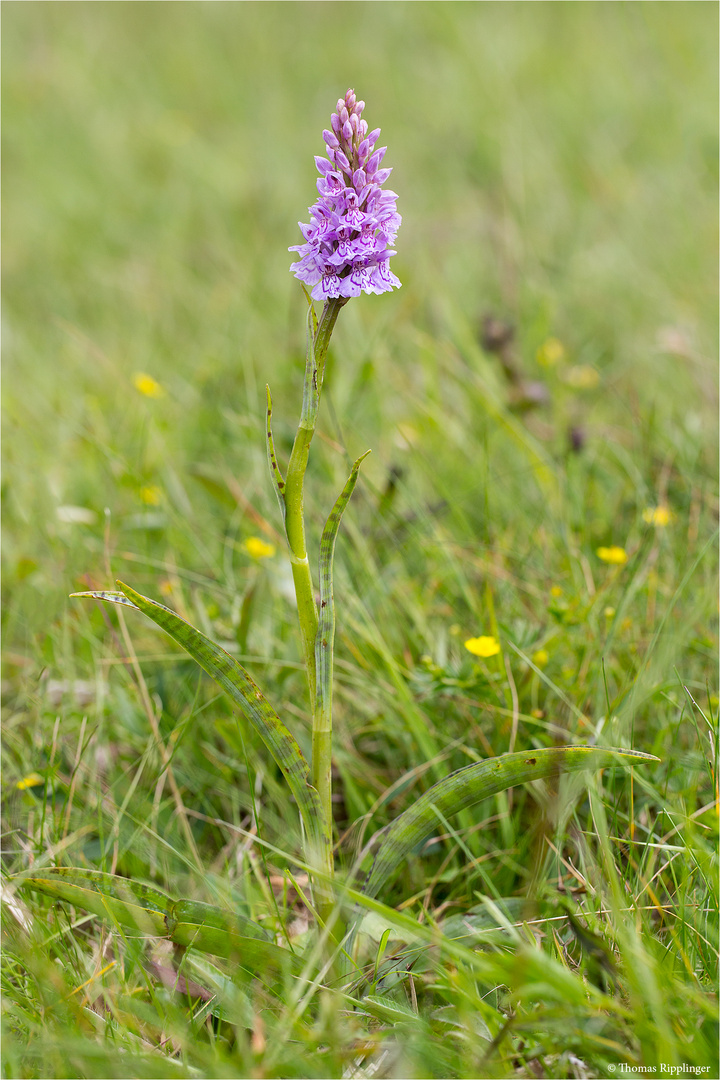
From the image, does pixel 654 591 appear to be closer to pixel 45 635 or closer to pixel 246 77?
pixel 45 635

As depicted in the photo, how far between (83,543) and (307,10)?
8091mm

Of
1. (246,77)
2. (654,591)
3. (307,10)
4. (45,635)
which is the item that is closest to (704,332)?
(654,591)

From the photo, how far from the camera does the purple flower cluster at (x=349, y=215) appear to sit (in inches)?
47.4

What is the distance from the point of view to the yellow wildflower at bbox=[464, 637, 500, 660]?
1.67 metres

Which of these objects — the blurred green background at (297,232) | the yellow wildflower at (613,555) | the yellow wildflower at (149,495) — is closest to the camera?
the yellow wildflower at (613,555)

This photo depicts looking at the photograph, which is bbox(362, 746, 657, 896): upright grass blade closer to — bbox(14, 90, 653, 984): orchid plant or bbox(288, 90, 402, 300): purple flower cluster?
bbox(14, 90, 653, 984): orchid plant

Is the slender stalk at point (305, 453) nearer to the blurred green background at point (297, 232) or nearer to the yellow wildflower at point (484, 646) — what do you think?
the yellow wildflower at point (484, 646)

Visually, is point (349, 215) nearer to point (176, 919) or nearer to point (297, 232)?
point (176, 919)

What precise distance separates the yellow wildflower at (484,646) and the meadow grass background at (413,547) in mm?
49

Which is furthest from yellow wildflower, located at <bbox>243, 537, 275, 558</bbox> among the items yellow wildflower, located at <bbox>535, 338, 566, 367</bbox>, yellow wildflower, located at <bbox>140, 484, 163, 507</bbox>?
yellow wildflower, located at <bbox>535, 338, 566, 367</bbox>

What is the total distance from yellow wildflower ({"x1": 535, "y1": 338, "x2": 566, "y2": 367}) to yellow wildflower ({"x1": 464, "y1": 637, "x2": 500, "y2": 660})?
1.82m

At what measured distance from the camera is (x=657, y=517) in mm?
2121

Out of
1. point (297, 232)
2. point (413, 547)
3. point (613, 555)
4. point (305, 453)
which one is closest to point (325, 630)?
point (305, 453)

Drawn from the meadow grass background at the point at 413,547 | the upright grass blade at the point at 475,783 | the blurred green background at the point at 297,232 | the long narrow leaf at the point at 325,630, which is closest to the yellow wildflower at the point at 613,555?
the meadow grass background at the point at 413,547
